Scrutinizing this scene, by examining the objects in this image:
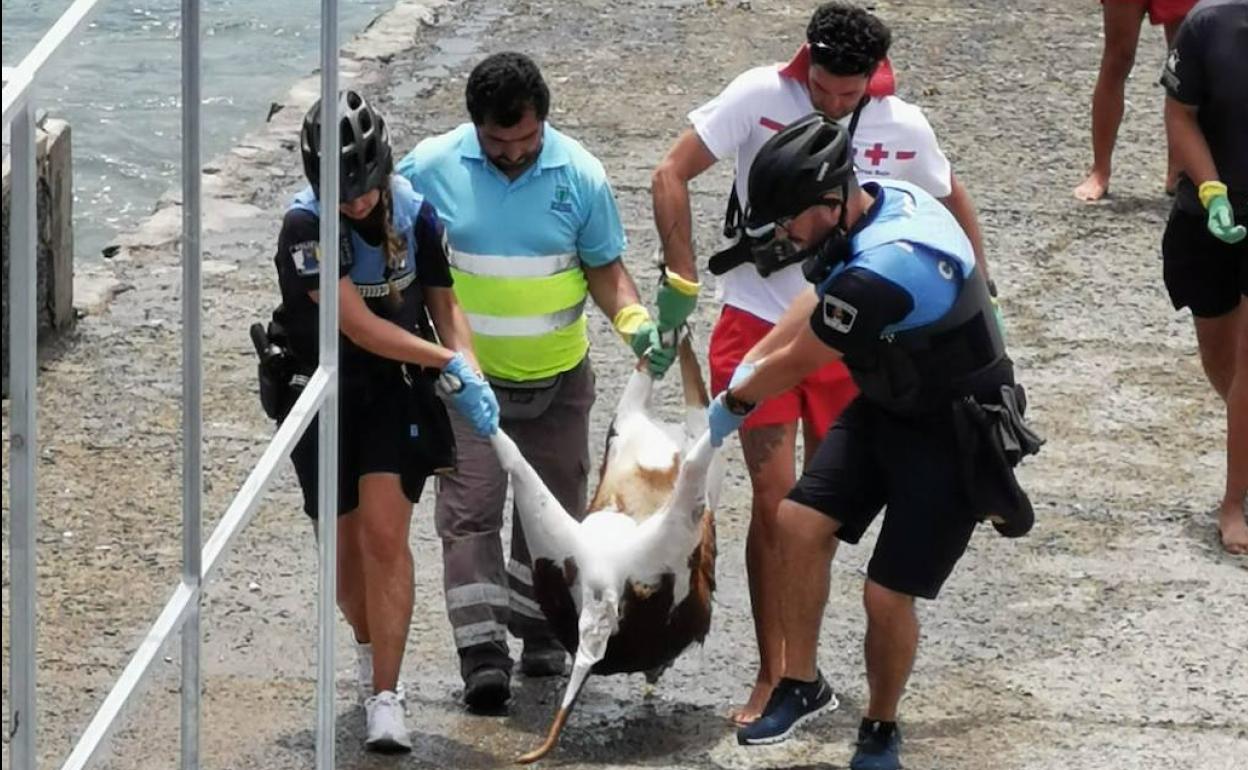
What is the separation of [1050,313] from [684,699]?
3.23 m

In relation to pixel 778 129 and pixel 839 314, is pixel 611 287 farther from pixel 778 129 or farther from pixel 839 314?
pixel 839 314

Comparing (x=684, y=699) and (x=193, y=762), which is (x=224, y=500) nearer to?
(x=193, y=762)

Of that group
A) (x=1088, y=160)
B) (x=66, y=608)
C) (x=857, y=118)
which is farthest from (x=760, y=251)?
(x=1088, y=160)

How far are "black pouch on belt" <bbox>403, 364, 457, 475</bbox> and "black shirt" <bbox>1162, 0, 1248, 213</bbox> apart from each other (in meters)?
2.51

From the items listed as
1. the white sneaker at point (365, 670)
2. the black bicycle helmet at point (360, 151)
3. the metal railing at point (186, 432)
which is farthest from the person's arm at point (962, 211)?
the metal railing at point (186, 432)

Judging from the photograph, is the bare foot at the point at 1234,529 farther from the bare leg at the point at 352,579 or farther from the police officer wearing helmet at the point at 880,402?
the bare leg at the point at 352,579

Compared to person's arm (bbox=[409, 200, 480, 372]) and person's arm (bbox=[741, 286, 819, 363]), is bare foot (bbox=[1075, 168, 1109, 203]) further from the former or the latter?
person's arm (bbox=[409, 200, 480, 372])

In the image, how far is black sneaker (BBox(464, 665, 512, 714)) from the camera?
5.78m

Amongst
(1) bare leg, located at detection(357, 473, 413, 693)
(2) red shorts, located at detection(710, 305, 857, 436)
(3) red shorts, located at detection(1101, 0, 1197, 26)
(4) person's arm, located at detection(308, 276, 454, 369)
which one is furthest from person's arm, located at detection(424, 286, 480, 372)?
(3) red shorts, located at detection(1101, 0, 1197, 26)

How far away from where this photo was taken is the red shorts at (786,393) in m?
5.86

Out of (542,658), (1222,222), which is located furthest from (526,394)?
(1222,222)

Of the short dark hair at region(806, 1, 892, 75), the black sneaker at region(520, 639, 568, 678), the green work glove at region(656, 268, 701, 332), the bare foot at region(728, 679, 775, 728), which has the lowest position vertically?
the black sneaker at region(520, 639, 568, 678)

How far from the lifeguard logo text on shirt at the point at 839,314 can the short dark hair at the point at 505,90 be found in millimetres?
907

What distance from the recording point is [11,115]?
267 centimetres
